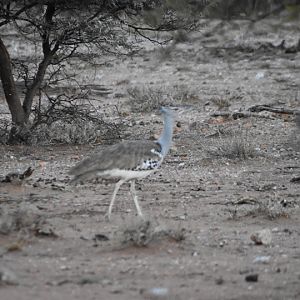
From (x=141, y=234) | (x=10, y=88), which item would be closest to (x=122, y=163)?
(x=141, y=234)

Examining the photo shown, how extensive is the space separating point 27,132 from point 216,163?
3.04 metres

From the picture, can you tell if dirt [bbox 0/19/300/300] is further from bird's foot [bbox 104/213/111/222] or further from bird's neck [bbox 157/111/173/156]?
bird's neck [bbox 157/111/173/156]

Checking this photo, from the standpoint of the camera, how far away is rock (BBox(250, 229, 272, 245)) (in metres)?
6.91

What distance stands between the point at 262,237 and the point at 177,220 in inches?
40.8

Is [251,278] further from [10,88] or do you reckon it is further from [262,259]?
[10,88]

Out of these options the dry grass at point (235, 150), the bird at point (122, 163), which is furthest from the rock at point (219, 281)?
the dry grass at point (235, 150)

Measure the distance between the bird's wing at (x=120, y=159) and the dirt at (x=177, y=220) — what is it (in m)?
0.49

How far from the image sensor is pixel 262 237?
6910 millimetres

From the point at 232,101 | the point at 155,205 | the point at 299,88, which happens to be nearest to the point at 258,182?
the point at 155,205

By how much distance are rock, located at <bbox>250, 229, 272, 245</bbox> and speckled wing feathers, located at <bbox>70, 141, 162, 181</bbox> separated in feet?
4.03

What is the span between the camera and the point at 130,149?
7.56 meters

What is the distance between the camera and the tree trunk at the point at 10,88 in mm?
12077

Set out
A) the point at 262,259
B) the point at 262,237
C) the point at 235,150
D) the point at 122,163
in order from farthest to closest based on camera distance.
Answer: the point at 235,150
the point at 122,163
the point at 262,237
the point at 262,259

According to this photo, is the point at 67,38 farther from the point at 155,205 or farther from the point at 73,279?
the point at 73,279
